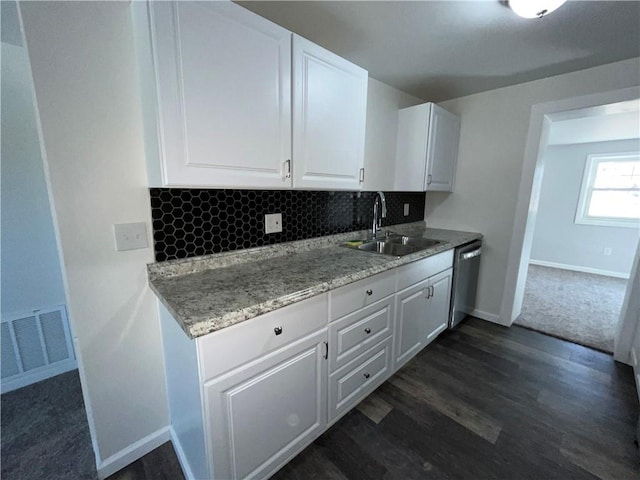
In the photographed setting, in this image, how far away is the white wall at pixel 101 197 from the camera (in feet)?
3.30

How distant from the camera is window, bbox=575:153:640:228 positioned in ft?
13.7

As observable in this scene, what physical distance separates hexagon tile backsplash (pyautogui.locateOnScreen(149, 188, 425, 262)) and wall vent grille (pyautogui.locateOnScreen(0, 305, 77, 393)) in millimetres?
1250

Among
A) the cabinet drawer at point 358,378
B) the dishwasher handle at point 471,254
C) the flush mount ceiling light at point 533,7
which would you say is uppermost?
the flush mount ceiling light at point 533,7

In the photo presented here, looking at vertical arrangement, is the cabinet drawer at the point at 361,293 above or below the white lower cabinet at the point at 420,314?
above

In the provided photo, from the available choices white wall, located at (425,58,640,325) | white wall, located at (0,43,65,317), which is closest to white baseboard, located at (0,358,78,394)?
white wall, located at (0,43,65,317)

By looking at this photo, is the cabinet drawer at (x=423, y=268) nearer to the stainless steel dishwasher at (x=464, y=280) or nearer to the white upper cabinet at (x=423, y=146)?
the stainless steel dishwasher at (x=464, y=280)

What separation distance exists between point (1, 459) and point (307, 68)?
2.46 meters

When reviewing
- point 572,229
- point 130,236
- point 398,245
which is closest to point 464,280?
point 398,245

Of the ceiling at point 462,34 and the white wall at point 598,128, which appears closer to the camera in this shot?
the ceiling at point 462,34

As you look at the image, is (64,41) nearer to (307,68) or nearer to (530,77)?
(307,68)

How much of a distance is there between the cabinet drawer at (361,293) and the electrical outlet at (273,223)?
0.63 meters

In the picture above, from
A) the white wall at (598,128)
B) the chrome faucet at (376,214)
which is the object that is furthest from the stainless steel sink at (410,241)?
the white wall at (598,128)

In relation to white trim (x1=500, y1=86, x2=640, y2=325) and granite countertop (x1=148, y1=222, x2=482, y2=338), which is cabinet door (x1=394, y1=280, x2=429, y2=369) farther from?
white trim (x1=500, y1=86, x2=640, y2=325)

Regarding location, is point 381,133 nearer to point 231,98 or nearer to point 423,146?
point 423,146
